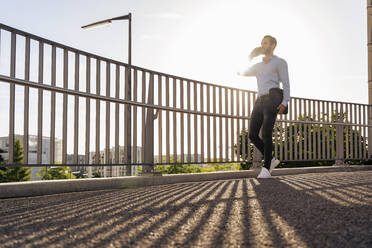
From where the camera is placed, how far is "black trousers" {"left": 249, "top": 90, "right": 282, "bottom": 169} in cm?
560

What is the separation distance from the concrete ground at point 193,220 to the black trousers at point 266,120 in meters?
2.05

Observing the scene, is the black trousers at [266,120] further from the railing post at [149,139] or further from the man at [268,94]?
the railing post at [149,139]

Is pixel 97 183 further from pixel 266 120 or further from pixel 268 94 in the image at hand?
pixel 268 94

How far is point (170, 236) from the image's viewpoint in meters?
2.00

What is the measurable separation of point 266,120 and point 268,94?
36 centimetres

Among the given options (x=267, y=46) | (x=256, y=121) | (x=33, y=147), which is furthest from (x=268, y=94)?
(x=33, y=147)

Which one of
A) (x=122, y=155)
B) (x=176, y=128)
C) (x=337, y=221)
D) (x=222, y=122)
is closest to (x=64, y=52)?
(x=122, y=155)

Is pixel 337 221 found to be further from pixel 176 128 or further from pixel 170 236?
pixel 176 128

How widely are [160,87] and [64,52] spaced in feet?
5.06

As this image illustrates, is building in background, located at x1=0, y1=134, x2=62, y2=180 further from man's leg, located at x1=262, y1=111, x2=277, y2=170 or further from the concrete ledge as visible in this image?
man's leg, located at x1=262, y1=111, x2=277, y2=170

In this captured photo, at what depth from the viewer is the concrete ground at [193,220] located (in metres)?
1.89

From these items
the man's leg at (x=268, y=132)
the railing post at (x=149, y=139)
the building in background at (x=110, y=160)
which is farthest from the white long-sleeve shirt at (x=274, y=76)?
the building in background at (x=110, y=160)

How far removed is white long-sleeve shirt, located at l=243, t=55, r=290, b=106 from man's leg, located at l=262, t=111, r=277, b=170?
0.85 feet

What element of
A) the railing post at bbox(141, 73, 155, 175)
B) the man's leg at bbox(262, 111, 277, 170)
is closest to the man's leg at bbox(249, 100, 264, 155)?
the man's leg at bbox(262, 111, 277, 170)
